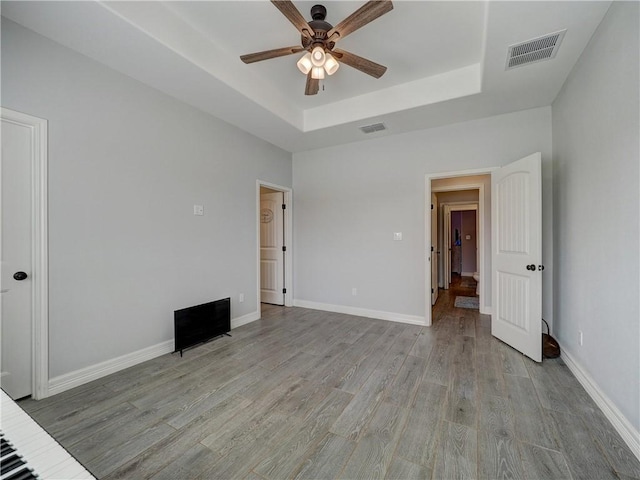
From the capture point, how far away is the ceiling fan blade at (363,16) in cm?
179

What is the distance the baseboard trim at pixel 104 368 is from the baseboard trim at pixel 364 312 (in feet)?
7.49

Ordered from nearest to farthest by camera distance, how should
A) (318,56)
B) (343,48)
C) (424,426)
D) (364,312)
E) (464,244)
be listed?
(424,426) < (318,56) < (343,48) < (364,312) < (464,244)

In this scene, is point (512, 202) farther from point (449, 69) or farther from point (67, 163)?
point (67, 163)

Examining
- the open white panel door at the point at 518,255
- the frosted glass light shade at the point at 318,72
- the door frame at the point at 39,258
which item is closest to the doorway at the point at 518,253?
the open white panel door at the point at 518,255

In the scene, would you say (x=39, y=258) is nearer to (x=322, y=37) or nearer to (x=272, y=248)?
(x=322, y=37)

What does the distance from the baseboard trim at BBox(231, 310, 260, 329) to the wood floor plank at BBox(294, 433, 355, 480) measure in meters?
2.39

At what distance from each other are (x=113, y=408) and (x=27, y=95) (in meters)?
2.39

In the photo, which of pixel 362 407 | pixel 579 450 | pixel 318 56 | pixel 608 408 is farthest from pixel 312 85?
pixel 608 408

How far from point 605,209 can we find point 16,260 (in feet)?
14.1

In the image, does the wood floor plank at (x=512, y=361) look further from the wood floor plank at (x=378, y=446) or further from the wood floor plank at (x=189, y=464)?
the wood floor plank at (x=189, y=464)

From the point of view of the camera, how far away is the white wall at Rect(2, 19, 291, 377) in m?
2.21

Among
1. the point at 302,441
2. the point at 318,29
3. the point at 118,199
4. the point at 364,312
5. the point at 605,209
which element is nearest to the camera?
the point at 302,441

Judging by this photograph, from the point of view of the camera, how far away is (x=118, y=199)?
2.60 metres

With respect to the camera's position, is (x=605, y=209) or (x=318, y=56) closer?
(x=605, y=209)
